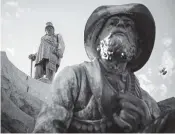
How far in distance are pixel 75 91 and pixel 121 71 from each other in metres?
0.71

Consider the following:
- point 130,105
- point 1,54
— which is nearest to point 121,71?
point 130,105

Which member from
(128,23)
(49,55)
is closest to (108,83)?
(128,23)

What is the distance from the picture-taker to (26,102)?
518cm

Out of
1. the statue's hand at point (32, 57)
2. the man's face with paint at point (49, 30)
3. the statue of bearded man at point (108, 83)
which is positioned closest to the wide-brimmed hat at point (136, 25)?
the statue of bearded man at point (108, 83)

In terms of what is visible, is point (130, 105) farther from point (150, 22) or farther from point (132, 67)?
point (150, 22)

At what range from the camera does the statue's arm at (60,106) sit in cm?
316

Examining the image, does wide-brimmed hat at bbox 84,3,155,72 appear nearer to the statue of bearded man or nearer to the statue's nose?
the statue of bearded man

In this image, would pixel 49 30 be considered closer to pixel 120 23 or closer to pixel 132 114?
pixel 120 23

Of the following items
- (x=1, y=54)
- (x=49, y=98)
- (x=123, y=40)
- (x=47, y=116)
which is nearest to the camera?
(x=47, y=116)

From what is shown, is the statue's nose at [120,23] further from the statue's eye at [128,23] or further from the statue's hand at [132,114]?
the statue's hand at [132,114]

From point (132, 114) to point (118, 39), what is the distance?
91 centimetres

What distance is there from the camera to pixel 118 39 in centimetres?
387

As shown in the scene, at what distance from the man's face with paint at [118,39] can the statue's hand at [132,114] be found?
0.55 m

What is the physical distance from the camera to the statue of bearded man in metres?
3.33
